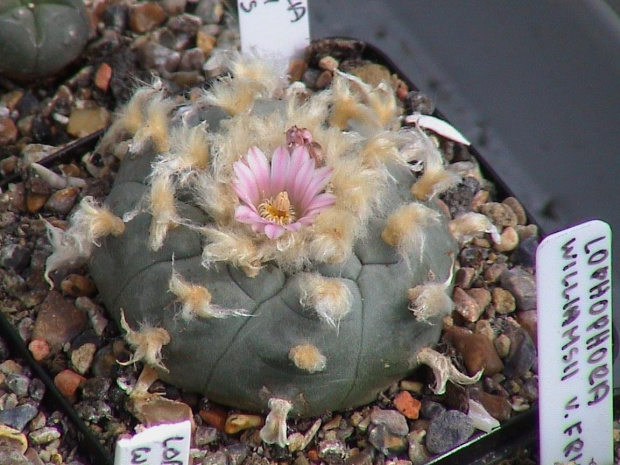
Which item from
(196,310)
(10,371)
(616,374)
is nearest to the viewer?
(196,310)

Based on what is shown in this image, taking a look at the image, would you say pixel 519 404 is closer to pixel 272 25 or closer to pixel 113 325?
pixel 113 325

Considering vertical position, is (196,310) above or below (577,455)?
above

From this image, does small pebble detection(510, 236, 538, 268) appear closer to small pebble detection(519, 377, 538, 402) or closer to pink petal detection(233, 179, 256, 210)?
small pebble detection(519, 377, 538, 402)

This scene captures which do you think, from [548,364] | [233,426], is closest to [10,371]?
[233,426]

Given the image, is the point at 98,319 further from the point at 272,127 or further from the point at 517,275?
the point at 517,275

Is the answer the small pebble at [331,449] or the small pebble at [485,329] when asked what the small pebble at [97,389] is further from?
the small pebble at [485,329]

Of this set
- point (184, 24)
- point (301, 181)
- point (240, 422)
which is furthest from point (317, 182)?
point (184, 24)
